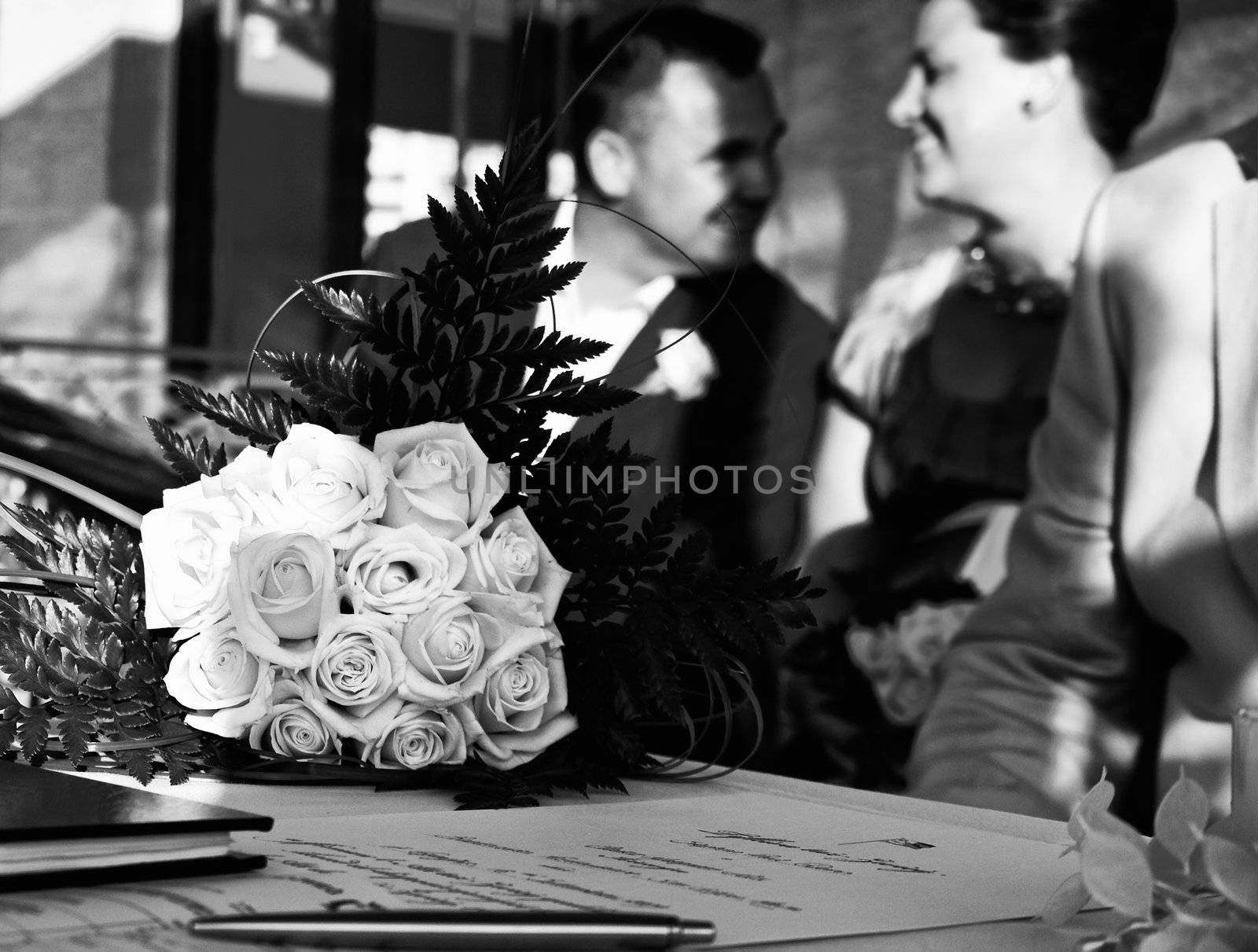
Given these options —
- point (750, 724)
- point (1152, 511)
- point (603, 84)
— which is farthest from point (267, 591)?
point (603, 84)

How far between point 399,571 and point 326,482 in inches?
2.1

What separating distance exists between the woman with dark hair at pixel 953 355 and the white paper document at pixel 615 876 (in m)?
1.53

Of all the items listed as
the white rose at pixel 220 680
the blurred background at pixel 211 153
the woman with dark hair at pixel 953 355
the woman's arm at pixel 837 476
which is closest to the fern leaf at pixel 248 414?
the white rose at pixel 220 680

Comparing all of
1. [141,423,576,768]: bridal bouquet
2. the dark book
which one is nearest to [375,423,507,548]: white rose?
[141,423,576,768]: bridal bouquet

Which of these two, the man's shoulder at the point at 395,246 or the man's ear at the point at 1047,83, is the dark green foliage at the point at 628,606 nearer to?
the man's ear at the point at 1047,83

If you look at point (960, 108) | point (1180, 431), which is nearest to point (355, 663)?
point (1180, 431)

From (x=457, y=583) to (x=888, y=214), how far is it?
1675 mm

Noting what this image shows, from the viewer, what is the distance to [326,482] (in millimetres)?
614

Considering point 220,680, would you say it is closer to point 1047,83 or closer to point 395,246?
point 1047,83

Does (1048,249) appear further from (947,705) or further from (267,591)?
(267,591)

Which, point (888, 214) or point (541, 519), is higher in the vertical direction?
point (888, 214)

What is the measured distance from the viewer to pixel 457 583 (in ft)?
2.03

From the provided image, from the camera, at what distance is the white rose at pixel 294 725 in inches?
23.7

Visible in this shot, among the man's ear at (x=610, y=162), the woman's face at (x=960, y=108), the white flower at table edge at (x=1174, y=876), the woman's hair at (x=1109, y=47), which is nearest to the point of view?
the white flower at table edge at (x=1174, y=876)
